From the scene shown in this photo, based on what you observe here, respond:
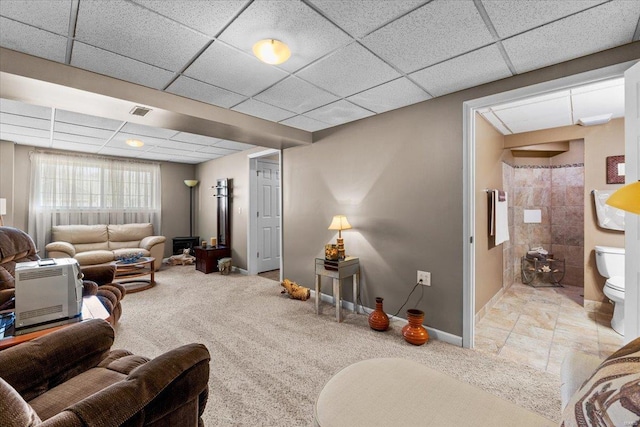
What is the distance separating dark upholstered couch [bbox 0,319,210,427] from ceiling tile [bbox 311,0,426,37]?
177 cm

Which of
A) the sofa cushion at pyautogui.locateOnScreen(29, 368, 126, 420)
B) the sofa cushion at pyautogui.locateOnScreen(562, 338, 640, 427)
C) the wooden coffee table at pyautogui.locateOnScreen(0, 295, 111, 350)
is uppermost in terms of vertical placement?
the sofa cushion at pyautogui.locateOnScreen(562, 338, 640, 427)

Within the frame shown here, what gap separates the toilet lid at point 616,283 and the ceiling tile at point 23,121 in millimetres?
6565

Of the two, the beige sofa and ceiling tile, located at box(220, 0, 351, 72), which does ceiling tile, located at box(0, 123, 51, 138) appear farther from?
ceiling tile, located at box(220, 0, 351, 72)

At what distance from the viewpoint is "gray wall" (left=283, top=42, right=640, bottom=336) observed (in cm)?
253

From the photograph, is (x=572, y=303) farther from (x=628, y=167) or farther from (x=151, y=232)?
(x=151, y=232)

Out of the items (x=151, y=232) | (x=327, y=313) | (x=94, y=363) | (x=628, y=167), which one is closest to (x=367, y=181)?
(x=327, y=313)

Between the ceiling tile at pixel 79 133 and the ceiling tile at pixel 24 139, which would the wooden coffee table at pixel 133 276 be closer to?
the ceiling tile at pixel 79 133

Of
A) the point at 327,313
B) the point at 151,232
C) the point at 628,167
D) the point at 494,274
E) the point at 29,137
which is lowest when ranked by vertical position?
the point at 327,313

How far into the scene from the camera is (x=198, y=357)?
112 centimetres

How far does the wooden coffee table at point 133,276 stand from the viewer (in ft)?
13.8

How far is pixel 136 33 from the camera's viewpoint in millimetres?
1704

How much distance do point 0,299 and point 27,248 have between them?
2.17ft

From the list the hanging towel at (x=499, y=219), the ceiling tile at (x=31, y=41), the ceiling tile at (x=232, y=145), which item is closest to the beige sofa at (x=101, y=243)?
the ceiling tile at (x=232, y=145)

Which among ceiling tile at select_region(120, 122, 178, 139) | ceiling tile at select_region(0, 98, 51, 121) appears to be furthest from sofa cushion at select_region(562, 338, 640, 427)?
ceiling tile at select_region(0, 98, 51, 121)
